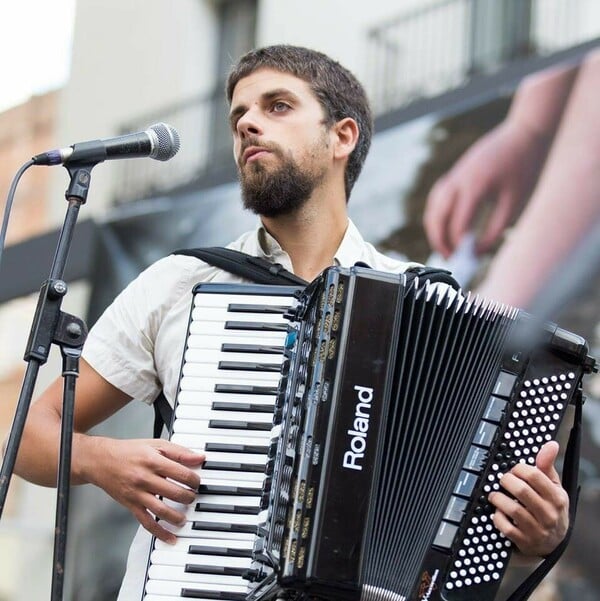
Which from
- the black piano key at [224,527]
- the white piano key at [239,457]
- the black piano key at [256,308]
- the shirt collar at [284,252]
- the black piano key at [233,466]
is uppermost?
the shirt collar at [284,252]

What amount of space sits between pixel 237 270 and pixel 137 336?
0.83 ft

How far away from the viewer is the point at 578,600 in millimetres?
4172

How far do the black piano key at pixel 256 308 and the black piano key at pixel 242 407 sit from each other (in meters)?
0.18

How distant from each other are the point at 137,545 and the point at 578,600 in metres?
2.42

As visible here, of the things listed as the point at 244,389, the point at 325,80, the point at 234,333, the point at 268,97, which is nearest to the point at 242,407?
the point at 244,389

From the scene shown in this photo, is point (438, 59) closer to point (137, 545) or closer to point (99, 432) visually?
point (99, 432)

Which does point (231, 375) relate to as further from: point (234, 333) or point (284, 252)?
point (284, 252)

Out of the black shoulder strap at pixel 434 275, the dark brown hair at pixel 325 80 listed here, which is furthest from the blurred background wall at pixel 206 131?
the black shoulder strap at pixel 434 275

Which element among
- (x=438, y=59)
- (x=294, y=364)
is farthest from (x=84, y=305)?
(x=294, y=364)

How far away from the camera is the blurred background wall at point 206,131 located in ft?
16.6

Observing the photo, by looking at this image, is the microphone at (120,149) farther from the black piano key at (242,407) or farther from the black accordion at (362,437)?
the black piano key at (242,407)

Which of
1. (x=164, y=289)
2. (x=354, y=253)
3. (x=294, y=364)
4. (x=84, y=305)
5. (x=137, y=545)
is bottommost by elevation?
(x=137, y=545)

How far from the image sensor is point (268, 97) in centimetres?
252

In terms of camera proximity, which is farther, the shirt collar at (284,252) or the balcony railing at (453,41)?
the balcony railing at (453,41)
